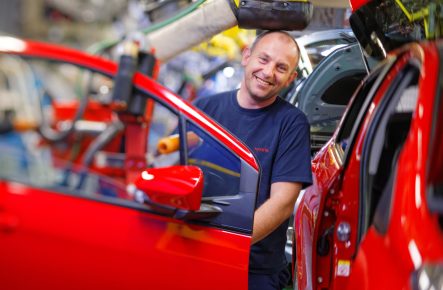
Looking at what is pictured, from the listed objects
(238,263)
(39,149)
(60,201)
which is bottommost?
(238,263)

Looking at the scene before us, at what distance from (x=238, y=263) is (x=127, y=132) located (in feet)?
2.11

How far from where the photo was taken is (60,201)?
8.64 feet

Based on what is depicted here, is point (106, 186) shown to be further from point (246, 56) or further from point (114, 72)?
point (246, 56)

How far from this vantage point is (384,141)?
309cm

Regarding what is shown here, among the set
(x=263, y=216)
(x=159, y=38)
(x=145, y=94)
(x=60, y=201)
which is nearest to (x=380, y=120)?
(x=263, y=216)

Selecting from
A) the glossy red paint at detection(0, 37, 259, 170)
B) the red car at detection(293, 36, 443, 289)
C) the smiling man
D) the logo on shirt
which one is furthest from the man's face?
the glossy red paint at detection(0, 37, 259, 170)

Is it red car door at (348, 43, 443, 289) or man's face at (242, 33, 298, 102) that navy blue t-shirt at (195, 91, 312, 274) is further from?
red car door at (348, 43, 443, 289)

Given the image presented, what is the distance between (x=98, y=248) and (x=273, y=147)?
117 cm

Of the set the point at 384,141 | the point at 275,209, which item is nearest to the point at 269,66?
→ the point at 275,209

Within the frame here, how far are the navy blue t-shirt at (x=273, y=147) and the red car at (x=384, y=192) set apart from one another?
0.54ft

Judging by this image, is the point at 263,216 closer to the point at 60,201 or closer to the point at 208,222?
the point at 208,222

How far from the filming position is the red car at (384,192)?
2303 mm

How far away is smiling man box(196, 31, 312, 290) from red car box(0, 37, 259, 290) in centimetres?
45

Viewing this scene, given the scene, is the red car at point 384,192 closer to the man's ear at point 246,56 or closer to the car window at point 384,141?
the car window at point 384,141
